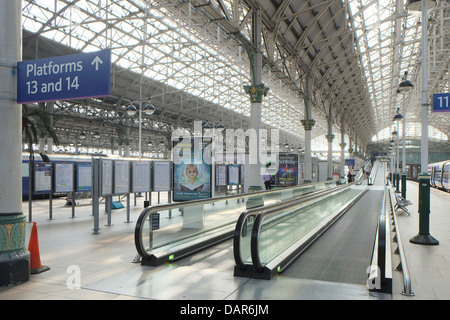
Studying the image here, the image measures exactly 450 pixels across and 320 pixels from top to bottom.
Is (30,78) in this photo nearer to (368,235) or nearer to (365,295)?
(365,295)

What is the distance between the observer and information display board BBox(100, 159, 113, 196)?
1057 centimetres

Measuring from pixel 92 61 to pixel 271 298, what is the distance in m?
4.03

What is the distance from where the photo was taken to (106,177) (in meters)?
10.9

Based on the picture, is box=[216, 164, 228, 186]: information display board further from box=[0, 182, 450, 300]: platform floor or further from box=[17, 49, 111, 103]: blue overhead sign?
box=[17, 49, 111, 103]: blue overhead sign

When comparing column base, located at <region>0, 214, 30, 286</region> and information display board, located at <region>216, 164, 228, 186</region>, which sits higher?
information display board, located at <region>216, 164, 228, 186</region>

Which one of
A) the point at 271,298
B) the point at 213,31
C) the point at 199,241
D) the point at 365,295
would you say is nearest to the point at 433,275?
the point at 365,295

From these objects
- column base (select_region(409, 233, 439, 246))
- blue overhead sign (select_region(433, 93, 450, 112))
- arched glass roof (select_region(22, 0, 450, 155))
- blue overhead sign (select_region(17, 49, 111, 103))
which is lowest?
column base (select_region(409, 233, 439, 246))

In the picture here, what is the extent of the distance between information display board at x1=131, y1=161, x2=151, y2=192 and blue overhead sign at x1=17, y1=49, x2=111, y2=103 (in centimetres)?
680

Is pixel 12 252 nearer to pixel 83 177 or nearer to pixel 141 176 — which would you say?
pixel 141 176

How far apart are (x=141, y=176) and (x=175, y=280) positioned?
7.55 metres

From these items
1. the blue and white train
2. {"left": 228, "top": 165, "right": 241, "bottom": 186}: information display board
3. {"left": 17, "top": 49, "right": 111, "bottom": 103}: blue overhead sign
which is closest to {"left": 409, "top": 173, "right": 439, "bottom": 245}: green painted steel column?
{"left": 17, "top": 49, "right": 111, "bottom": 103}: blue overhead sign

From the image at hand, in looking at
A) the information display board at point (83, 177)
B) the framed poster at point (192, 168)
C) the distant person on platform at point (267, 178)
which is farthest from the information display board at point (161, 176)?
the distant person on platform at point (267, 178)

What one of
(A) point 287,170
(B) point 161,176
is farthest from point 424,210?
(A) point 287,170

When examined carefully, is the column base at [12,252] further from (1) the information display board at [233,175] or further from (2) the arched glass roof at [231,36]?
(1) the information display board at [233,175]
